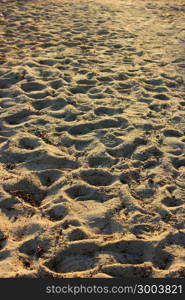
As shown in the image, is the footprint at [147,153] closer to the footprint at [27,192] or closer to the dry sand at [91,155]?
the dry sand at [91,155]

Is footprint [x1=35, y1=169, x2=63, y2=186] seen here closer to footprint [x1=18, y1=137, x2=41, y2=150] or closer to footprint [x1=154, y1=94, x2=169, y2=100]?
footprint [x1=18, y1=137, x2=41, y2=150]

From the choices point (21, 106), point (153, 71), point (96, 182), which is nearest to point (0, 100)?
point (21, 106)

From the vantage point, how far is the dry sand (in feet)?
10.2

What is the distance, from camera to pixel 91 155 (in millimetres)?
4234

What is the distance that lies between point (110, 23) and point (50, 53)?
9.19 feet

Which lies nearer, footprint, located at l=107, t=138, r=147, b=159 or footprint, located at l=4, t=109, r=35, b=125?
footprint, located at l=107, t=138, r=147, b=159

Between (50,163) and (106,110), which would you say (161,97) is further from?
(50,163)

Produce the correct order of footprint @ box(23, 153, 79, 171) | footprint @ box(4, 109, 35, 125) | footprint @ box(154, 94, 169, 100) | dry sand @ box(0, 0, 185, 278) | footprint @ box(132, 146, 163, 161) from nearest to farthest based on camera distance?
dry sand @ box(0, 0, 185, 278) → footprint @ box(23, 153, 79, 171) → footprint @ box(132, 146, 163, 161) → footprint @ box(4, 109, 35, 125) → footprint @ box(154, 94, 169, 100)

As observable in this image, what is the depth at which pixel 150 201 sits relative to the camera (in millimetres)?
3666

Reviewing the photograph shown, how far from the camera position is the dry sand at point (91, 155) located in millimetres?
3109

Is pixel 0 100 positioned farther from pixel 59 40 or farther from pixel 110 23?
pixel 110 23

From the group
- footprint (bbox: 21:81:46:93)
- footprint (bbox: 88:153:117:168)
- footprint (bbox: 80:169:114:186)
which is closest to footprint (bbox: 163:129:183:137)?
footprint (bbox: 88:153:117:168)

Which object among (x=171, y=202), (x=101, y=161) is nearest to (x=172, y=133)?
(x=101, y=161)

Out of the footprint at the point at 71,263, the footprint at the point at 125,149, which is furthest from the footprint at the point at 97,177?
the footprint at the point at 71,263
